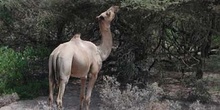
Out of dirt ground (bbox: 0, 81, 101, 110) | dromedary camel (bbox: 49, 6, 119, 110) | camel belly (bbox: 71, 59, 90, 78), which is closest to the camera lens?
dromedary camel (bbox: 49, 6, 119, 110)

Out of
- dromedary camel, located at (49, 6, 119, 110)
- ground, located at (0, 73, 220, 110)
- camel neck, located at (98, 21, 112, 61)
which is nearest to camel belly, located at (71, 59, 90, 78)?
dromedary camel, located at (49, 6, 119, 110)

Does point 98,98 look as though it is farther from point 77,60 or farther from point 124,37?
point 77,60

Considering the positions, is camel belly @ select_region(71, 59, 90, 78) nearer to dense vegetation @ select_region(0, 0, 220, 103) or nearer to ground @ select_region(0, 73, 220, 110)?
ground @ select_region(0, 73, 220, 110)

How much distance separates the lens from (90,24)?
9.39 m

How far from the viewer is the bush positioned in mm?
9045

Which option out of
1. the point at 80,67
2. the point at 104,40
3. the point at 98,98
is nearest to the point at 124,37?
the point at 98,98

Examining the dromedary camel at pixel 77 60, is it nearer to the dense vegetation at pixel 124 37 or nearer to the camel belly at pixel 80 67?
the camel belly at pixel 80 67

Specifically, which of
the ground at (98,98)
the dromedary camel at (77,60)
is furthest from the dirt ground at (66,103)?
the dromedary camel at (77,60)

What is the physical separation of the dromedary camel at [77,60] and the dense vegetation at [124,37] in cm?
75

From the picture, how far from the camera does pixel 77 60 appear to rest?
22.1 ft

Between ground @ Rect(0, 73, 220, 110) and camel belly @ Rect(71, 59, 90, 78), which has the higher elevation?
camel belly @ Rect(71, 59, 90, 78)

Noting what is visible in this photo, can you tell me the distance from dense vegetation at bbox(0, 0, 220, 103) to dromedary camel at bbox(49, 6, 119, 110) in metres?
0.75

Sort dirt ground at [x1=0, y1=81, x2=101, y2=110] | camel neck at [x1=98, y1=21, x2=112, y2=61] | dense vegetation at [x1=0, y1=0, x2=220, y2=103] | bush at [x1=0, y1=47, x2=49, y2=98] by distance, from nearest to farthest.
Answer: camel neck at [x1=98, y1=21, x2=112, y2=61] → dirt ground at [x1=0, y1=81, x2=101, y2=110] → dense vegetation at [x1=0, y1=0, x2=220, y2=103] → bush at [x1=0, y1=47, x2=49, y2=98]

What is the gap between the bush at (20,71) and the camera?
29.7 feet
